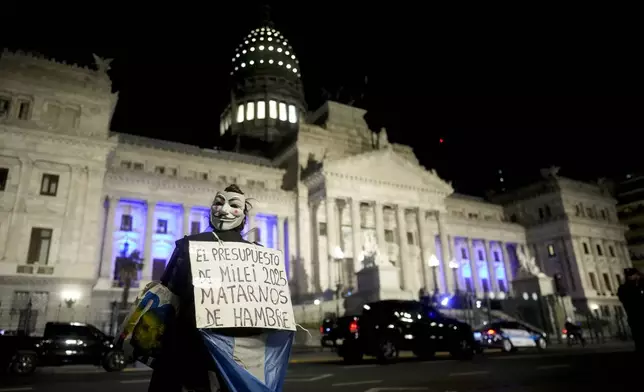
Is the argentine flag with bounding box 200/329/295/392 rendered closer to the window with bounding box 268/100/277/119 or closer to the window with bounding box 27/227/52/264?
the window with bounding box 27/227/52/264

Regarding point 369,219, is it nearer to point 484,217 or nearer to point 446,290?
point 446,290

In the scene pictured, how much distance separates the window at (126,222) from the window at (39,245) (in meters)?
7.07

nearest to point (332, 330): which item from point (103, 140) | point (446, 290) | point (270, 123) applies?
point (103, 140)

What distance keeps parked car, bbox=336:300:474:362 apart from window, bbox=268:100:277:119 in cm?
5653

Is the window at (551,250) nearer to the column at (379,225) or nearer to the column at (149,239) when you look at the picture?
the column at (379,225)

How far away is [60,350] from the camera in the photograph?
1458 cm

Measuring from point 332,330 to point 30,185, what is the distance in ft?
81.6

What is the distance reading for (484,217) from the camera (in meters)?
60.1

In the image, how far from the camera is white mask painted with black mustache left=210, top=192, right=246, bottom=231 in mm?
3904

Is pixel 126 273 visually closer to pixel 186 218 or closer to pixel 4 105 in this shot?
pixel 186 218

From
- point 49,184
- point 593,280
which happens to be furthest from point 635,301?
point 593,280

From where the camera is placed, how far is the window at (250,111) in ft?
226

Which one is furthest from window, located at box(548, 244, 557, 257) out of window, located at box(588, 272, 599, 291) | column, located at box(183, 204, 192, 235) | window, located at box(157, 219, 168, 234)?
window, located at box(157, 219, 168, 234)

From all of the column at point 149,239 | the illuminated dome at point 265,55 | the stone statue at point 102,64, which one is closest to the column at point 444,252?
the column at point 149,239
